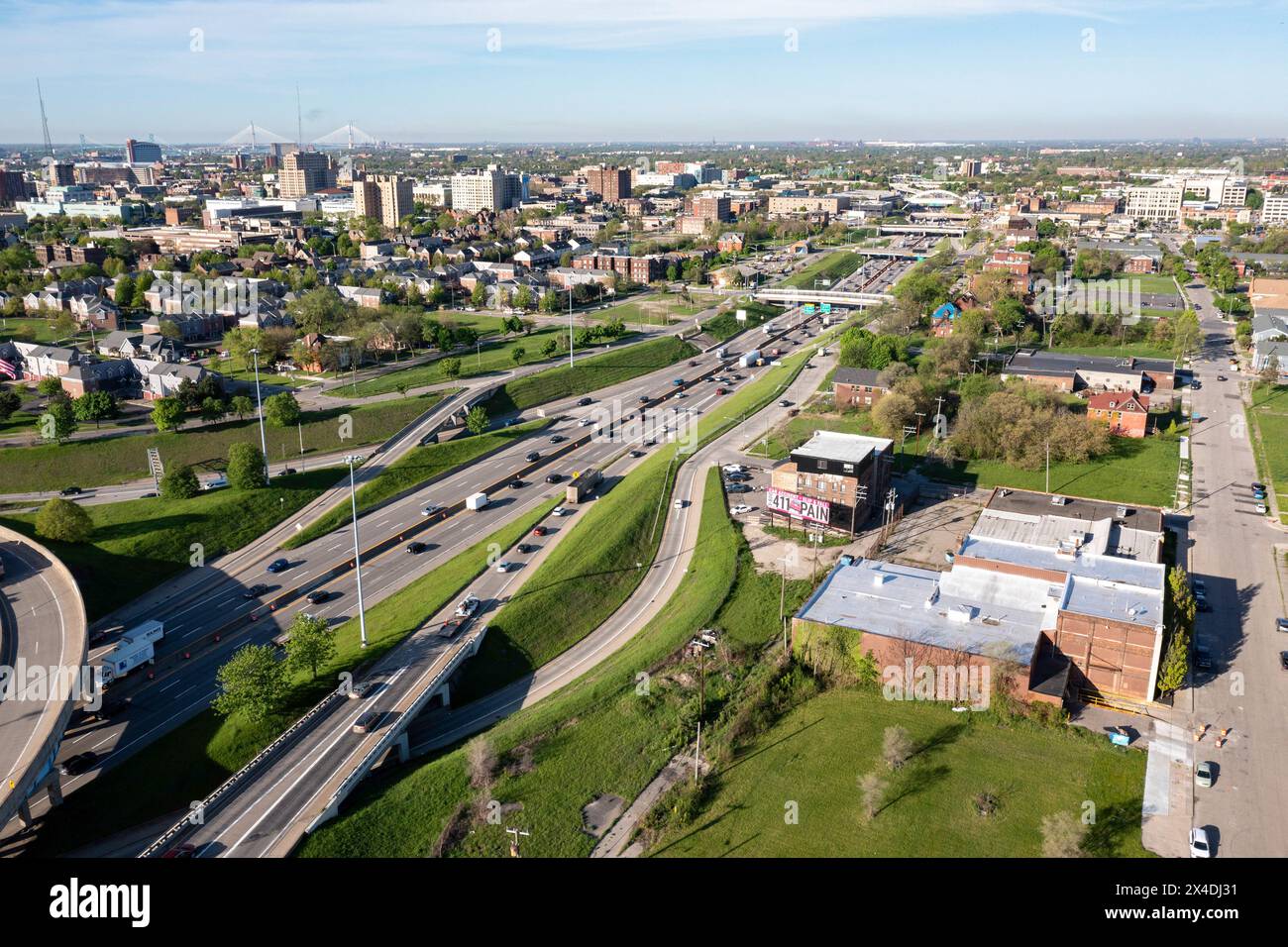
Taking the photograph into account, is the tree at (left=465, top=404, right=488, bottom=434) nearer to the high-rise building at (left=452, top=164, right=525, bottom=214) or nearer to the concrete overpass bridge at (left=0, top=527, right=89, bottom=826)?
the concrete overpass bridge at (left=0, top=527, right=89, bottom=826)

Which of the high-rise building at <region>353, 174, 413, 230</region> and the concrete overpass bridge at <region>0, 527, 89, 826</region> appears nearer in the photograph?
the concrete overpass bridge at <region>0, 527, 89, 826</region>

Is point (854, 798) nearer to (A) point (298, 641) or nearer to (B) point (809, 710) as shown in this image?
(B) point (809, 710)

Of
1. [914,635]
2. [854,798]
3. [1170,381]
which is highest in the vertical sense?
[1170,381]

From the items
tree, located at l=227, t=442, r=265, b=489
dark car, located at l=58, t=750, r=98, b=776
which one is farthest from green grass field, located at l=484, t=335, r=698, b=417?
dark car, located at l=58, t=750, r=98, b=776

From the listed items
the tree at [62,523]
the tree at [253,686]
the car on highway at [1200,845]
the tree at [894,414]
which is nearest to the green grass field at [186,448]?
the tree at [62,523]

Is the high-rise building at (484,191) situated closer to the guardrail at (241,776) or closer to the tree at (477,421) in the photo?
the tree at (477,421)

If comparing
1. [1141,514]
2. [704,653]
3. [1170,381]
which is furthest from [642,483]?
[1170,381]

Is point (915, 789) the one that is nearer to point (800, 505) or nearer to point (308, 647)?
point (800, 505)
